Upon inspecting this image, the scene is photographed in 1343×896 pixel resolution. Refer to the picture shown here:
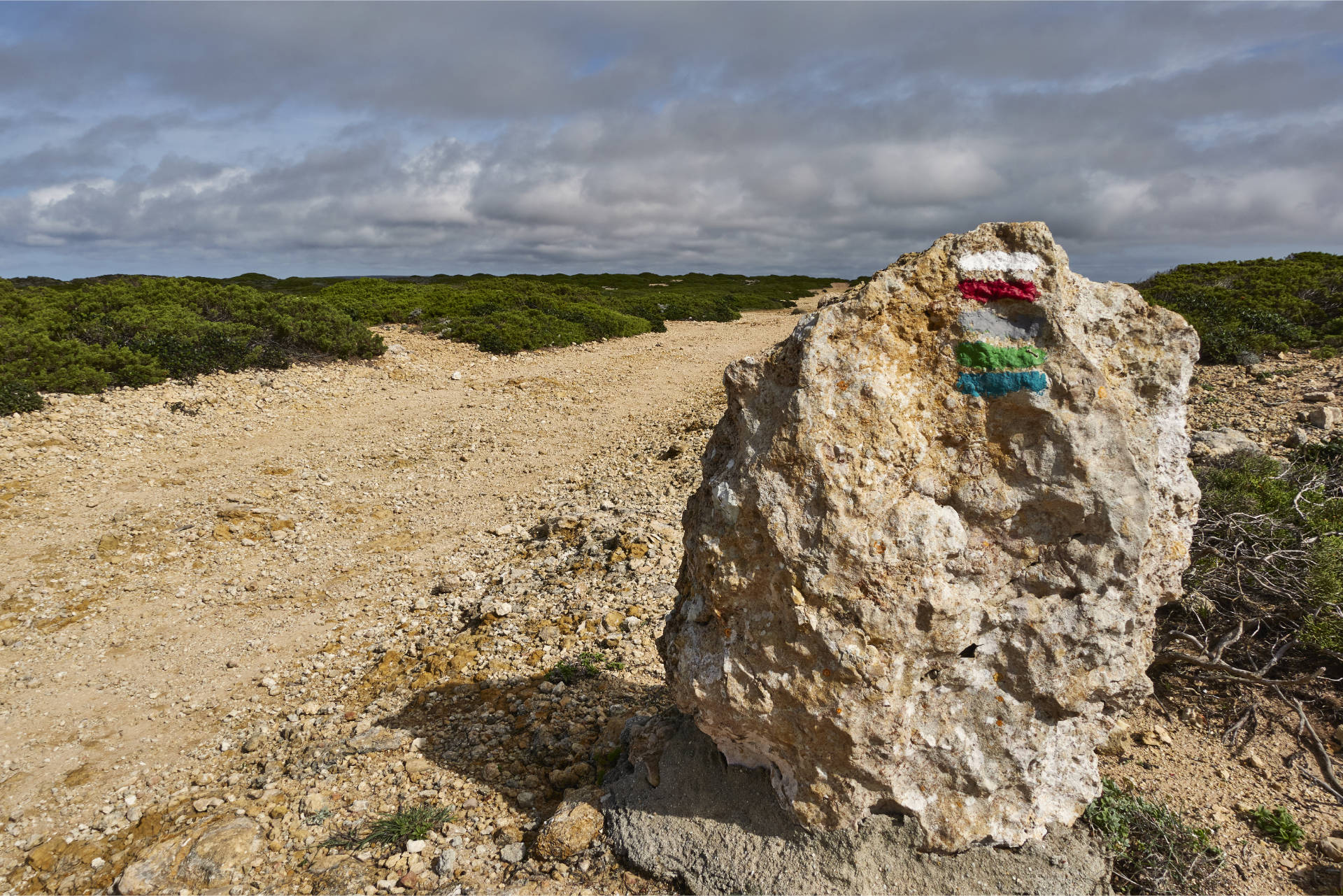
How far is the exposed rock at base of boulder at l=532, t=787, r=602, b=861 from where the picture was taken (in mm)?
3438

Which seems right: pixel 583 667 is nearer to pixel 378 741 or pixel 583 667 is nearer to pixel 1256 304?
pixel 378 741

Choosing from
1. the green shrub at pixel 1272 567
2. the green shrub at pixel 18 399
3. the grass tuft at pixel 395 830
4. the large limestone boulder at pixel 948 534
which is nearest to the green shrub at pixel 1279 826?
the green shrub at pixel 1272 567

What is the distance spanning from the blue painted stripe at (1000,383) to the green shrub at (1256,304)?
9984mm

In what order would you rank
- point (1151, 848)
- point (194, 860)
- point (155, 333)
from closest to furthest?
1. point (1151, 848)
2. point (194, 860)
3. point (155, 333)

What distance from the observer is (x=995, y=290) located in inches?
116

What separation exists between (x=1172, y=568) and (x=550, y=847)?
317 cm

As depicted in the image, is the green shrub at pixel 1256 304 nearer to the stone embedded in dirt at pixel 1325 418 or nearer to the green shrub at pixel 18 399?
the stone embedded in dirt at pixel 1325 418

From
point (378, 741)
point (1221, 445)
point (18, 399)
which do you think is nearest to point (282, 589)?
point (378, 741)

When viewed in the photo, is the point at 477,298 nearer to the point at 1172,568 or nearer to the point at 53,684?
the point at 53,684

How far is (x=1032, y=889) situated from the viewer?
3.03 metres

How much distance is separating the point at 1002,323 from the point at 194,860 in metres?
4.63

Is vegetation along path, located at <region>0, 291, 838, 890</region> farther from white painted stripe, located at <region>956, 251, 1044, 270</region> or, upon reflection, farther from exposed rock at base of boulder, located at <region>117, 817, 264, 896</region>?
white painted stripe, located at <region>956, 251, 1044, 270</region>

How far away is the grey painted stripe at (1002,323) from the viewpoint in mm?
2924

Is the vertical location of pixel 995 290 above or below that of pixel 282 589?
above
